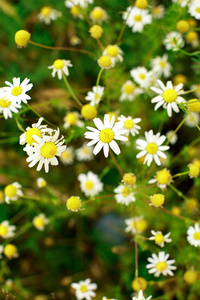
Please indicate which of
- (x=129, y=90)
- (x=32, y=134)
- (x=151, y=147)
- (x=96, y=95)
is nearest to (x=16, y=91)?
(x=32, y=134)

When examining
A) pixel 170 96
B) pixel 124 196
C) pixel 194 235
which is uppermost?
pixel 170 96

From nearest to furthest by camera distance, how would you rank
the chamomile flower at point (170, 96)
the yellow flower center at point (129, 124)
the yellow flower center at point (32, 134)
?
the yellow flower center at point (32, 134) → the chamomile flower at point (170, 96) → the yellow flower center at point (129, 124)

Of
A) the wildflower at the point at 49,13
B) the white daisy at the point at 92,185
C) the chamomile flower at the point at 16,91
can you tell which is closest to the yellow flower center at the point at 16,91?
the chamomile flower at the point at 16,91

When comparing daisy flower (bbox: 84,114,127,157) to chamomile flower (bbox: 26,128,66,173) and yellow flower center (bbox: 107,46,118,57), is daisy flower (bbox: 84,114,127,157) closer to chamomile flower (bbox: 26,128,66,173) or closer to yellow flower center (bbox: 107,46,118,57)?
chamomile flower (bbox: 26,128,66,173)

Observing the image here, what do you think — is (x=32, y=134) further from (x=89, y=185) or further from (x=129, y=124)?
(x=89, y=185)

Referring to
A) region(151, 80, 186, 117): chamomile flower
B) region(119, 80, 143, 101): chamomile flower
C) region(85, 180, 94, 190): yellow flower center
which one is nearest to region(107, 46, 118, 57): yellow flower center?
region(119, 80, 143, 101): chamomile flower

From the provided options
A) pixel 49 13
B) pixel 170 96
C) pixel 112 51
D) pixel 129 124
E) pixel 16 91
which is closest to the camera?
pixel 16 91

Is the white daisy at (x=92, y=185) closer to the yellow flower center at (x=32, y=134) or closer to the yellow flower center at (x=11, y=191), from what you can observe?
the yellow flower center at (x=11, y=191)
